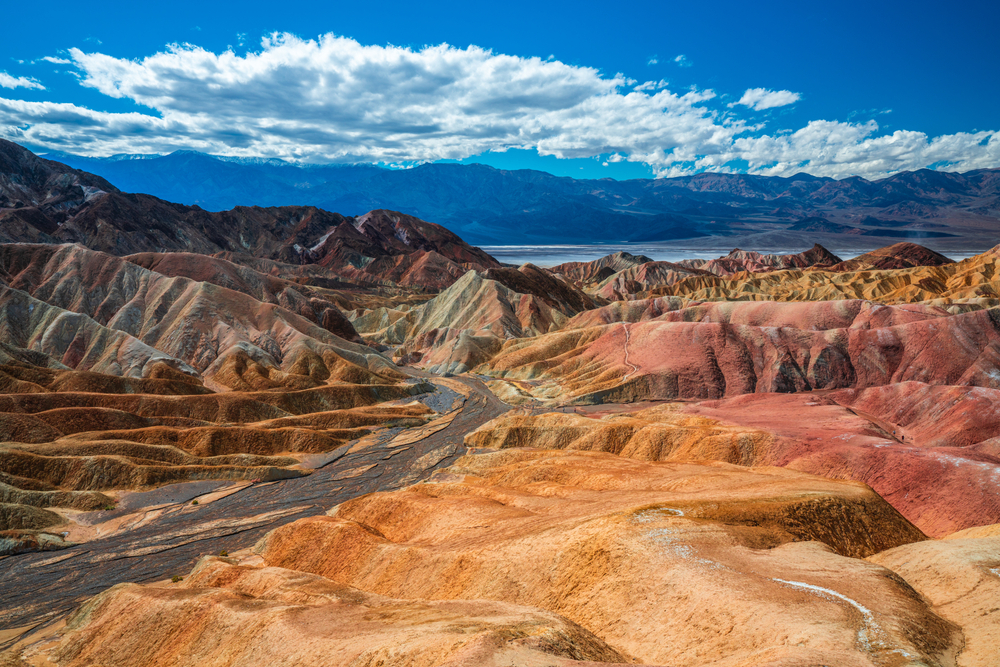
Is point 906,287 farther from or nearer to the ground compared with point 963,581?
farther from the ground

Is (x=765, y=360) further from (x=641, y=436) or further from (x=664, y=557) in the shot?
(x=664, y=557)

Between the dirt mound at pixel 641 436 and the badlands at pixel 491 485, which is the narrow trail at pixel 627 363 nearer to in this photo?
the badlands at pixel 491 485

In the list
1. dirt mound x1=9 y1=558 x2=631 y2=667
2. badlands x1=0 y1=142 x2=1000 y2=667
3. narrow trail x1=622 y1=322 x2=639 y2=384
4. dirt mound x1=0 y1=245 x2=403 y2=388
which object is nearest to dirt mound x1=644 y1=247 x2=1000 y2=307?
badlands x1=0 y1=142 x2=1000 y2=667

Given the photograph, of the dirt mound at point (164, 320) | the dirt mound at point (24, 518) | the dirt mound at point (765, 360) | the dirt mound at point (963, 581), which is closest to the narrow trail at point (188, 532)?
the dirt mound at point (24, 518)

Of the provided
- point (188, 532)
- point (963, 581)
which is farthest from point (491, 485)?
point (963, 581)

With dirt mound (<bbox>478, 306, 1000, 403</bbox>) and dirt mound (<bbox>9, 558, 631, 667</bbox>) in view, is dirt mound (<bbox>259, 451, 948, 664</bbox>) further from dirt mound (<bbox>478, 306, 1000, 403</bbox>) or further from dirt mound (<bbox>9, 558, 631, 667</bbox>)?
dirt mound (<bbox>478, 306, 1000, 403</bbox>)

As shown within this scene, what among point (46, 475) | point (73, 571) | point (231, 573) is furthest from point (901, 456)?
point (46, 475)
